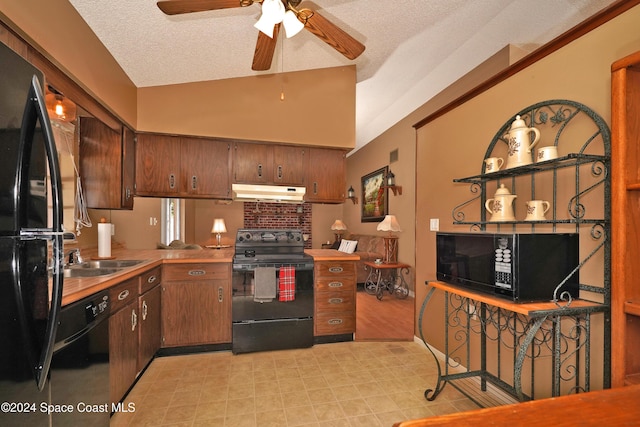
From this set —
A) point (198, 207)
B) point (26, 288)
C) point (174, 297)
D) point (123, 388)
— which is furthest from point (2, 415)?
point (198, 207)

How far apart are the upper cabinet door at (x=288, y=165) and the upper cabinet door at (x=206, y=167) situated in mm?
511

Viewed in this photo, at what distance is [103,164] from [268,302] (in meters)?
1.95

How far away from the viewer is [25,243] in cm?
87

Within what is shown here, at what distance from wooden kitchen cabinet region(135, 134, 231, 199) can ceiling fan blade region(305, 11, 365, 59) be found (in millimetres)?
1699

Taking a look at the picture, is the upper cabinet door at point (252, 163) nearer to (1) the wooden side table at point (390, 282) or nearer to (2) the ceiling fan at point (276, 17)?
(2) the ceiling fan at point (276, 17)

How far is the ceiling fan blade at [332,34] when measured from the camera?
1.75m

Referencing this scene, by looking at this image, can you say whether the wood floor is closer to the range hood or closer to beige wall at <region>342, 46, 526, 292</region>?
beige wall at <region>342, 46, 526, 292</region>

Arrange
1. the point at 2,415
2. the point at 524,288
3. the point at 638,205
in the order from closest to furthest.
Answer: the point at 2,415 → the point at 638,205 → the point at 524,288

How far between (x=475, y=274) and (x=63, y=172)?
3048 millimetres

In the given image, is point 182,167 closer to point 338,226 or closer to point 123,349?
point 123,349

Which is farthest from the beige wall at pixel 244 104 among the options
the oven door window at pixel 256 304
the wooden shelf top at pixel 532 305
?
the wooden shelf top at pixel 532 305

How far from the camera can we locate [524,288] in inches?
58.6

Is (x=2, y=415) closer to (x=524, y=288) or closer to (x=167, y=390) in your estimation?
(x=167, y=390)

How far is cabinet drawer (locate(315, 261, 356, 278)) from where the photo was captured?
9.76 ft
